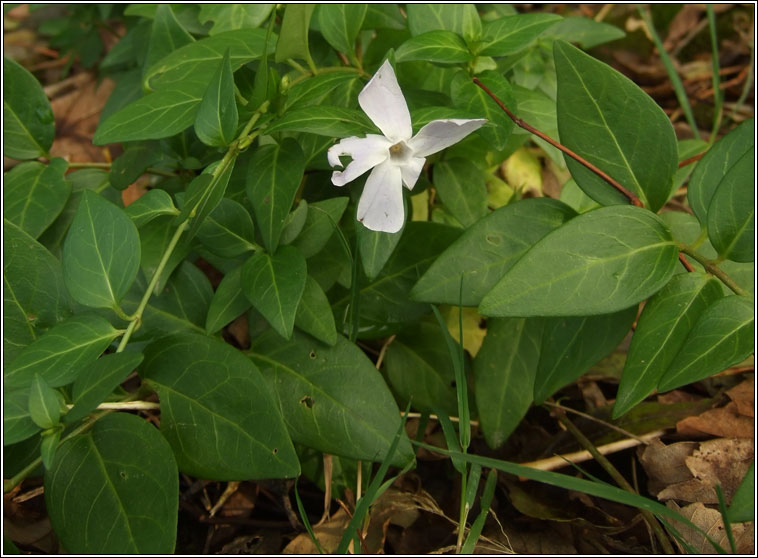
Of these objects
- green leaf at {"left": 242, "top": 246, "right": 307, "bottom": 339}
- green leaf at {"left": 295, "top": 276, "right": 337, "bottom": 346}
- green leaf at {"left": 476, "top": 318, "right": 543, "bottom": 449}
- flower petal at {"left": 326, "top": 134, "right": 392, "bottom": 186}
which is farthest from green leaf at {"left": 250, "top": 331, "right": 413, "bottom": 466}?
flower petal at {"left": 326, "top": 134, "right": 392, "bottom": 186}

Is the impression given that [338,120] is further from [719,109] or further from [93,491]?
[719,109]

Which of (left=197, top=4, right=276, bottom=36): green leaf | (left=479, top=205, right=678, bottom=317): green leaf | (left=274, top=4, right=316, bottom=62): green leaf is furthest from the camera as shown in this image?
(left=197, top=4, right=276, bottom=36): green leaf

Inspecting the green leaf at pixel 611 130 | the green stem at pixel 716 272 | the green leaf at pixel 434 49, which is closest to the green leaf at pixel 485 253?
the green leaf at pixel 611 130

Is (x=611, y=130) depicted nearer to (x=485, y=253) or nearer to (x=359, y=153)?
(x=485, y=253)

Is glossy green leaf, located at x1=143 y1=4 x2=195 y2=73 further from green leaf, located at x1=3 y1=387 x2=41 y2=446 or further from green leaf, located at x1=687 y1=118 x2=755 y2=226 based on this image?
green leaf, located at x1=687 y1=118 x2=755 y2=226

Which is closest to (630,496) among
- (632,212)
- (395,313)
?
(632,212)

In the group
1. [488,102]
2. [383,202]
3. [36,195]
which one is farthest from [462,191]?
[36,195]
